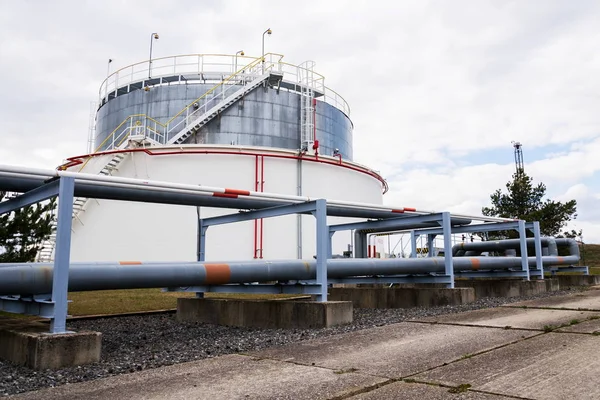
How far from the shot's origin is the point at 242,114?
2106 centimetres

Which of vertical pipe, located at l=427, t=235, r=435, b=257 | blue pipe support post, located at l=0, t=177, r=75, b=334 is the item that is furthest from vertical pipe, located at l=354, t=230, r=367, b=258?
blue pipe support post, located at l=0, t=177, r=75, b=334

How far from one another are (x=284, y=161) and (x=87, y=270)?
14129mm

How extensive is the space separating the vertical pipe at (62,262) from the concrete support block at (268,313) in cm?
339

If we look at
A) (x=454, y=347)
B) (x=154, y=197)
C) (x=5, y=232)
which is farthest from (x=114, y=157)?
(x=454, y=347)

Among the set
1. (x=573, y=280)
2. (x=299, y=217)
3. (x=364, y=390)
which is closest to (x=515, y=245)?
(x=573, y=280)

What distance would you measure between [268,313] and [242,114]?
14343 millimetres

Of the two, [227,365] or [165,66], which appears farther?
[165,66]

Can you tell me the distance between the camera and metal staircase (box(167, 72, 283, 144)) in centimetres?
1995

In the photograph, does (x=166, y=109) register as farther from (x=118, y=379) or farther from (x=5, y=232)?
(x=118, y=379)

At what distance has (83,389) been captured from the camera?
3.99 metres

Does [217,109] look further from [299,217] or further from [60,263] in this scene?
[60,263]

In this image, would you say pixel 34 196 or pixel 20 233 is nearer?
pixel 34 196

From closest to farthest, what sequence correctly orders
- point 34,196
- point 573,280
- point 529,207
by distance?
point 34,196
point 573,280
point 529,207

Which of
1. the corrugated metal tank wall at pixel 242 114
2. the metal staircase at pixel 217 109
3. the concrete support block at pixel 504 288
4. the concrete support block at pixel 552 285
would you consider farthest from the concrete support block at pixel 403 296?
the metal staircase at pixel 217 109
